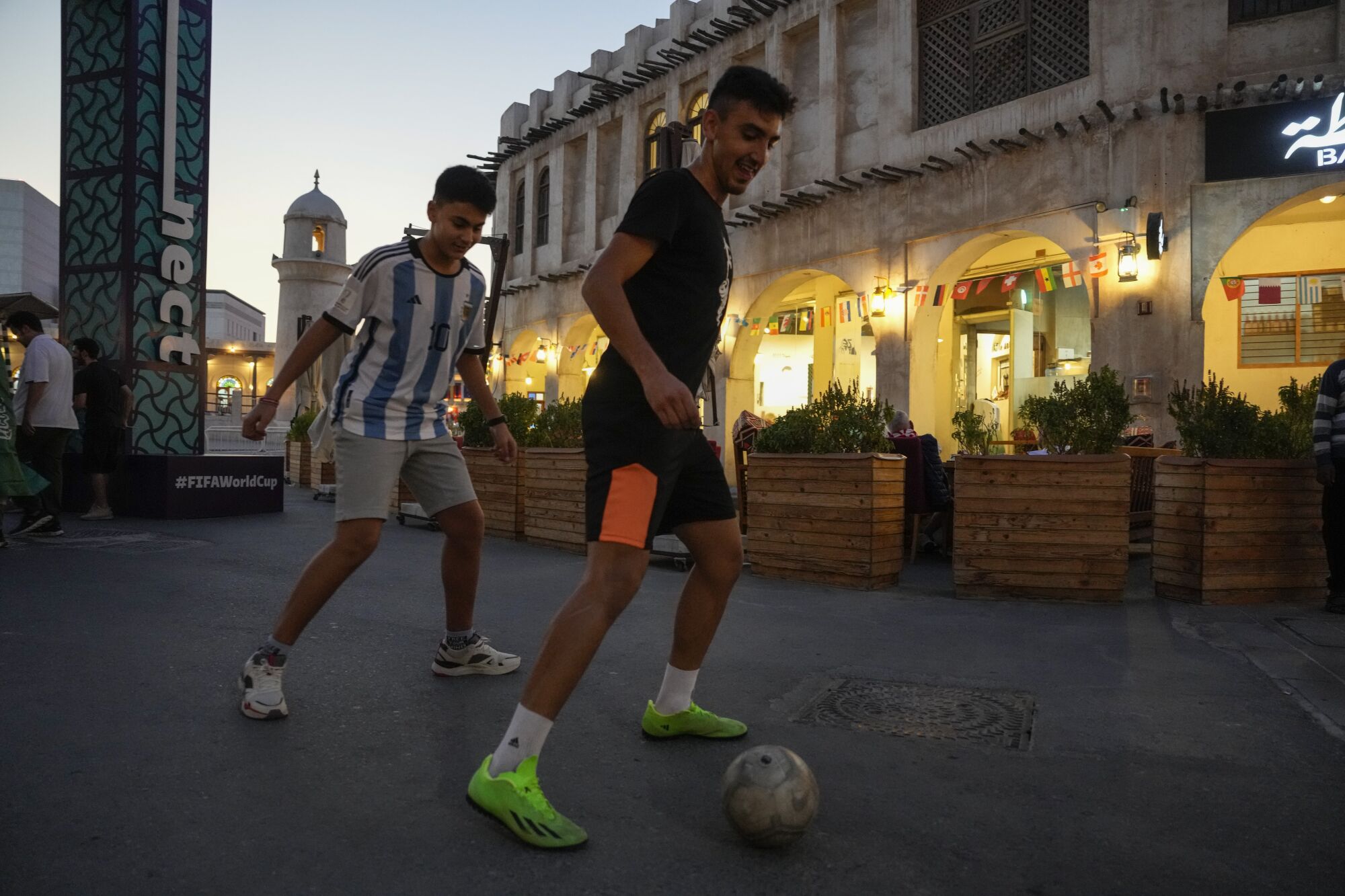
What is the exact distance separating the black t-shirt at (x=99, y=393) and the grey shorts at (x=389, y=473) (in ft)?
27.2

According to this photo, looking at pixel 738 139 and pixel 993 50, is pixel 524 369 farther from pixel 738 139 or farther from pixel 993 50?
pixel 738 139

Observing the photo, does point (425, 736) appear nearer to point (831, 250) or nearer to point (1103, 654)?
point (1103, 654)

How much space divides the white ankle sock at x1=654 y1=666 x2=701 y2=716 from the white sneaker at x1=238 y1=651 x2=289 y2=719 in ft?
4.31

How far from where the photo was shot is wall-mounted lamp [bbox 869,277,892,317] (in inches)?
645

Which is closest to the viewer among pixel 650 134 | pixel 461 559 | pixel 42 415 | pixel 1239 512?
pixel 461 559

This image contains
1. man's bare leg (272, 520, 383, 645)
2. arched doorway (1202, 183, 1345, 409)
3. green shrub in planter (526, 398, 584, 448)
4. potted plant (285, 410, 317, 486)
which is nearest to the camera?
man's bare leg (272, 520, 383, 645)

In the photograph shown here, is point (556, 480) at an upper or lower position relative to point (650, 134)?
lower

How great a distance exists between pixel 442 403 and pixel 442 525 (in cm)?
49

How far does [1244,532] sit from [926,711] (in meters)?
4.03

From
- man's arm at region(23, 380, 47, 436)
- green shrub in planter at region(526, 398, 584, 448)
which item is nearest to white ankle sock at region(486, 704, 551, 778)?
green shrub in planter at region(526, 398, 584, 448)

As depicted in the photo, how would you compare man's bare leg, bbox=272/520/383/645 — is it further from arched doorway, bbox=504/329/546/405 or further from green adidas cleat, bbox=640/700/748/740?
arched doorway, bbox=504/329/546/405

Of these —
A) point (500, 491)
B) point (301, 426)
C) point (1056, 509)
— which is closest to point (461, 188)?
point (1056, 509)

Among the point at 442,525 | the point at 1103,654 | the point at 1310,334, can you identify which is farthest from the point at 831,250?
the point at 442,525

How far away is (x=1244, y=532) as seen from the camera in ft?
21.0
